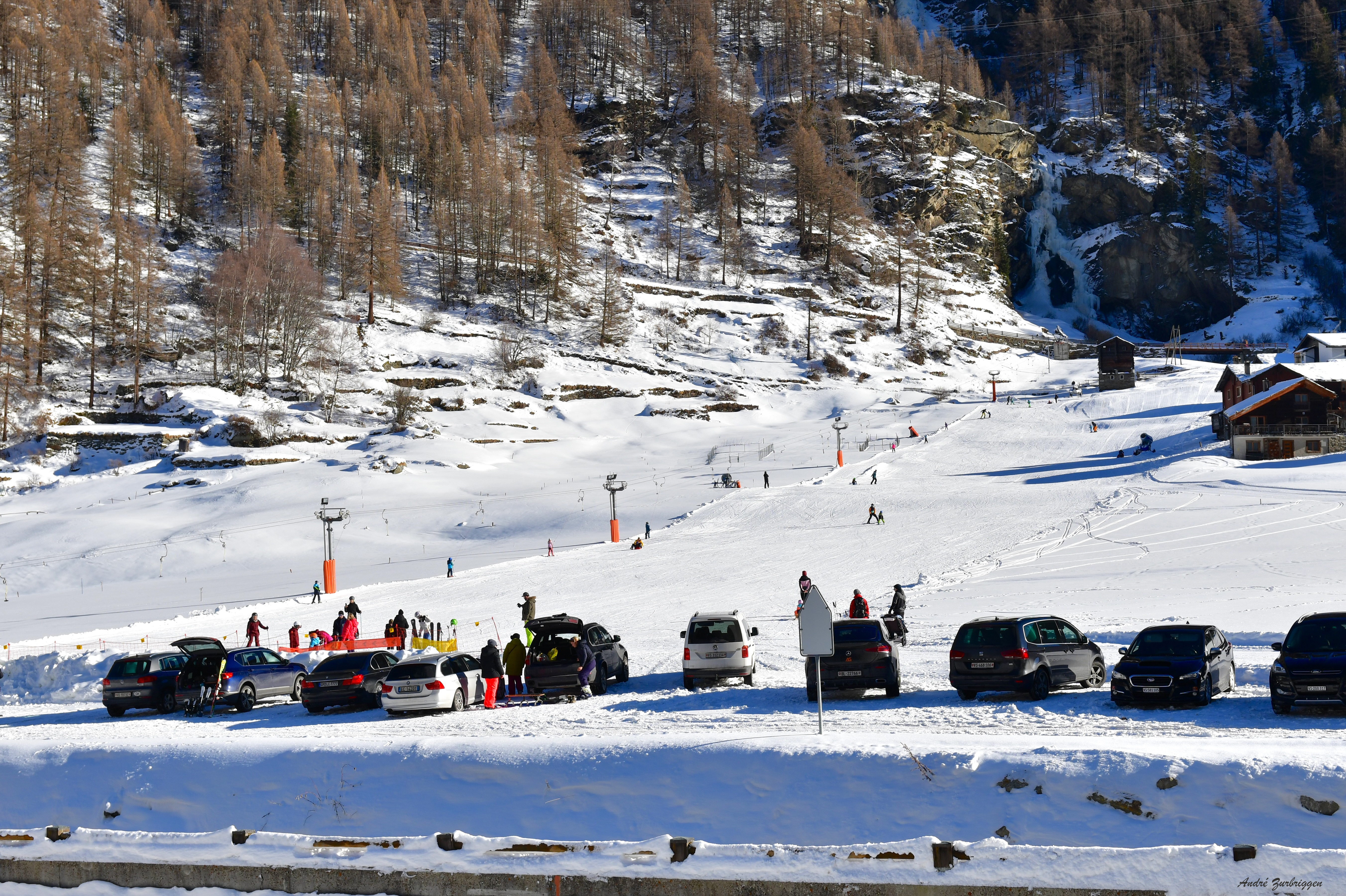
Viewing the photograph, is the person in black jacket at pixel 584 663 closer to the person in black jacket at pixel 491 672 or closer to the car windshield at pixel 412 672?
the person in black jacket at pixel 491 672

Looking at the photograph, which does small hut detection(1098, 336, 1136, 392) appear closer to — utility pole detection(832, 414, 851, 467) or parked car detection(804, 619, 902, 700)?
utility pole detection(832, 414, 851, 467)

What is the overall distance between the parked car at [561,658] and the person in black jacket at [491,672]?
0.52 metres

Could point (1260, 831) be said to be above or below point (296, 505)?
below

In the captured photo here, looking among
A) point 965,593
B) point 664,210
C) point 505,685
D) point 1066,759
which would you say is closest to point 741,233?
point 664,210

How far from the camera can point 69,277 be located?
77000 mm

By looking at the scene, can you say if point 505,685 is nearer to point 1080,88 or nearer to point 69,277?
point 69,277

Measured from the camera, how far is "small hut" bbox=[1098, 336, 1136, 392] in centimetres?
8319

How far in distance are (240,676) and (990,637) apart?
14604mm

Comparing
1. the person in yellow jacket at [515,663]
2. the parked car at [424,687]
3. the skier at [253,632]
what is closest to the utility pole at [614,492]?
the skier at [253,632]

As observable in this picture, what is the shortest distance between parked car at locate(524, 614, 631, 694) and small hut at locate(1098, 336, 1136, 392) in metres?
73.7

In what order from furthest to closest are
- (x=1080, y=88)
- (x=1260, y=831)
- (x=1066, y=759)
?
(x=1080, y=88)
(x=1066, y=759)
(x=1260, y=831)

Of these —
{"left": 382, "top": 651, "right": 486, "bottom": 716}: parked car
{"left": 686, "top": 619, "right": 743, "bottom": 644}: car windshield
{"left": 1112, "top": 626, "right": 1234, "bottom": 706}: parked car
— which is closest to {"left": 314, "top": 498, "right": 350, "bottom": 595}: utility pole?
{"left": 382, "top": 651, "right": 486, "bottom": 716}: parked car

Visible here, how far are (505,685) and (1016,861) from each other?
1270 cm

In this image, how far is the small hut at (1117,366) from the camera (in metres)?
83.2
